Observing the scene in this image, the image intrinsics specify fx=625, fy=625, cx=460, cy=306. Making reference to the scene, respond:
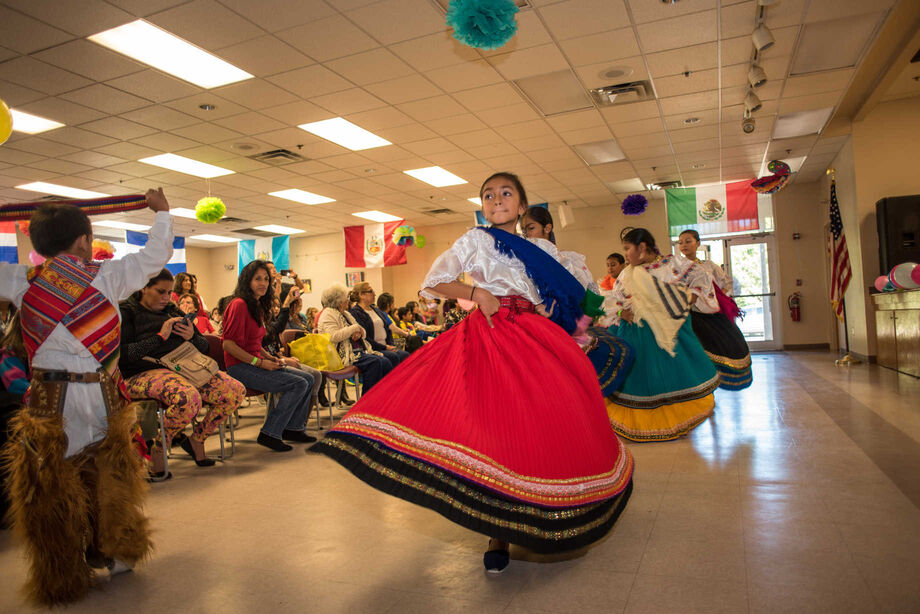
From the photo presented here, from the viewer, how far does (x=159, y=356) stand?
3.77 metres

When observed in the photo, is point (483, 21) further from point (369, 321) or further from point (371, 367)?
point (369, 321)

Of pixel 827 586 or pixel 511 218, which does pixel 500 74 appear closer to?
pixel 511 218

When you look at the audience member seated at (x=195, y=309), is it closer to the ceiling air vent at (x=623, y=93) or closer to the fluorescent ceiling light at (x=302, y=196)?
the fluorescent ceiling light at (x=302, y=196)

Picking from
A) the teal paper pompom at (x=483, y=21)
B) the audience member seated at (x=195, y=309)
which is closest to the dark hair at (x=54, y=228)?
the teal paper pompom at (x=483, y=21)

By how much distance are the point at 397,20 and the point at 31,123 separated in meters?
4.22

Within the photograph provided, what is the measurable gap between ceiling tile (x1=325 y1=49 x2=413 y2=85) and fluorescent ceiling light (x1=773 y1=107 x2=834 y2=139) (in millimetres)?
5008

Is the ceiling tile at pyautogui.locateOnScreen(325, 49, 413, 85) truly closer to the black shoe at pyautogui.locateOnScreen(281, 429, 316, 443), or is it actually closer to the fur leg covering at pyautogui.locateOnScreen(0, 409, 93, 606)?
the black shoe at pyautogui.locateOnScreen(281, 429, 316, 443)

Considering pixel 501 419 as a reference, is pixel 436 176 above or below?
above

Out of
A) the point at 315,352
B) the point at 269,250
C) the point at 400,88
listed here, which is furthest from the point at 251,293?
the point at 269,250

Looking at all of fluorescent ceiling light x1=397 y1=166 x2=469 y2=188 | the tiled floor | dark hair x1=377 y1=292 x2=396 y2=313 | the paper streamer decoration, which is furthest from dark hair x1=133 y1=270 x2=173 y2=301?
fluorescent ceiling light x1=397 y1=166 x2=469 y2=188

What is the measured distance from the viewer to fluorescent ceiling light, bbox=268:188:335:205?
10141 millimetres

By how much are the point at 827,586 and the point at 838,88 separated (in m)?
6.68

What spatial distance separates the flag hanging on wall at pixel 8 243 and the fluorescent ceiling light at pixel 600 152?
323 inches

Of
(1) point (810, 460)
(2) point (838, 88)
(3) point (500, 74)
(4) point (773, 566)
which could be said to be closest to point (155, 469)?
(4) point (773, 566)
